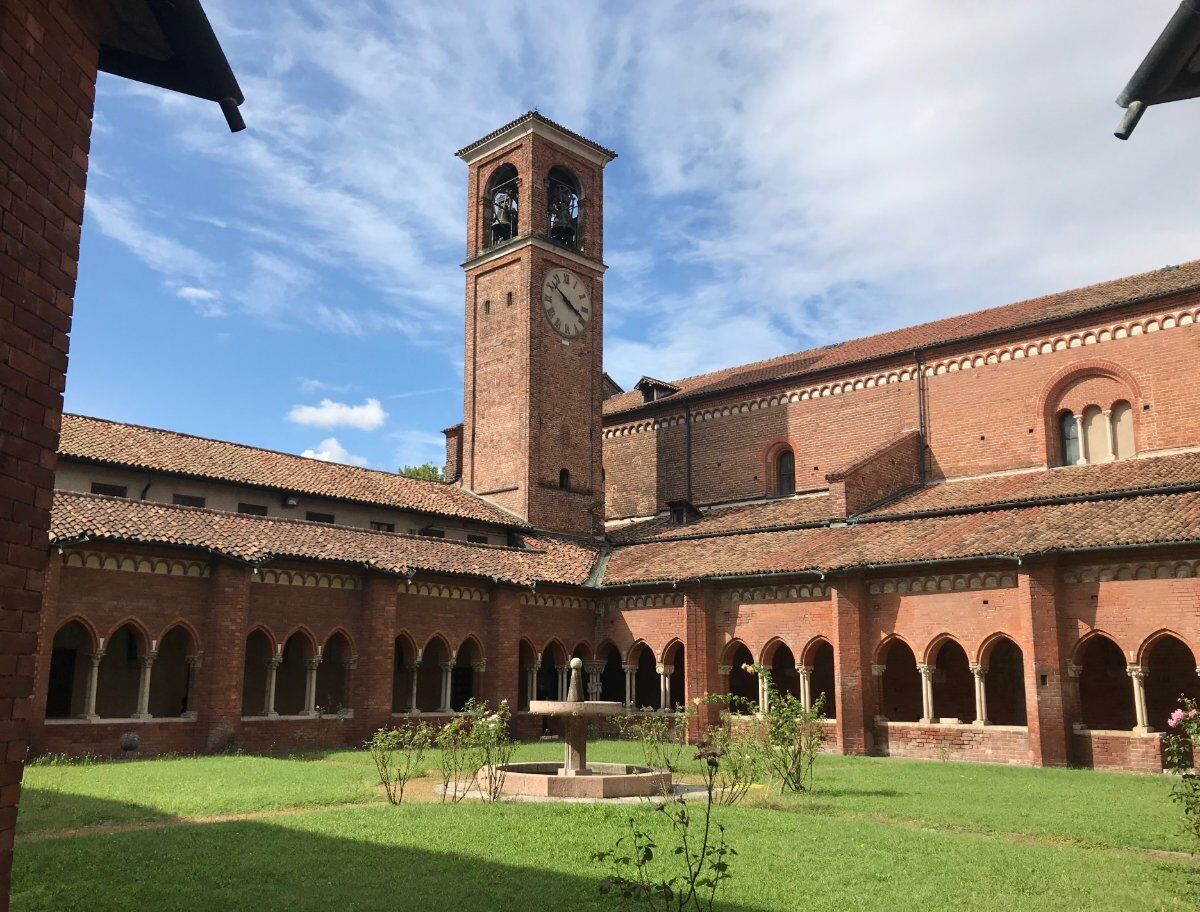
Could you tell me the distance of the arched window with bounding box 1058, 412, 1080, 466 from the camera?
27125 mm

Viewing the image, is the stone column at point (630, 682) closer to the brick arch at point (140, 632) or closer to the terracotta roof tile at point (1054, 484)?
the terracotta roof tile at point (1054, 484)

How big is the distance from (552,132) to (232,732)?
22.6 m

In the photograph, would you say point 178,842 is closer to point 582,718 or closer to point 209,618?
point 582,718

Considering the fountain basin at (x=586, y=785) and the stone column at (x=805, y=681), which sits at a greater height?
the stone column at (x=805, y=681)

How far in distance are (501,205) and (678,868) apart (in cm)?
2948

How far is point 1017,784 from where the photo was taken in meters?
17.3

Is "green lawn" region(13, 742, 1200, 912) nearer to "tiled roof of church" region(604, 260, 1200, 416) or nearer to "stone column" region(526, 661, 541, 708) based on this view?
"stone column" region(526, 661, 541, 708)

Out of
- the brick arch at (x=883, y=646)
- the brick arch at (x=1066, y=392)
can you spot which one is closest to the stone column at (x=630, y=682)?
the brick arch at (x=883, y=646)

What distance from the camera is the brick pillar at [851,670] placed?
23.6m

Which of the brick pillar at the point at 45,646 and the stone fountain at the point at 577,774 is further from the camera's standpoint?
the brick pillar at the point at 45,646

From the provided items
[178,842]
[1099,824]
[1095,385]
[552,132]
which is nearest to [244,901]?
[178,842]

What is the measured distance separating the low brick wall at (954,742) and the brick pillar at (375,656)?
11799mm

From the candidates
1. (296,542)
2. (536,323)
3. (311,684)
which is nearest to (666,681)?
(311,684)

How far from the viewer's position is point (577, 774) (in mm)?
17016
